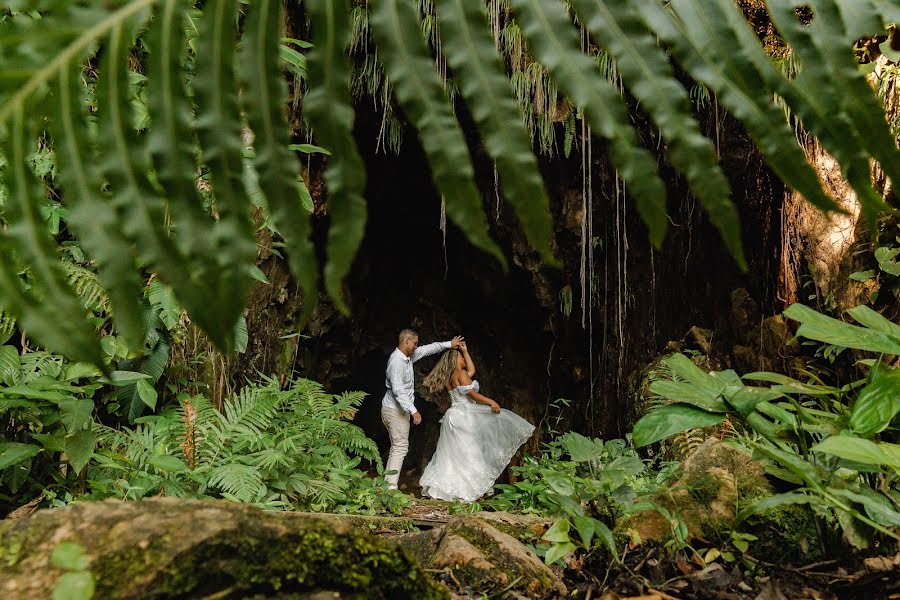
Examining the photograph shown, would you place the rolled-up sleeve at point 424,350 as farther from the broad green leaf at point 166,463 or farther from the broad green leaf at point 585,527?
the broad green leaf at point 585,527

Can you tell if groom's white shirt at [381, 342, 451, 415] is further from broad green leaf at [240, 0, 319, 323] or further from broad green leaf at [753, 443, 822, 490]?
broad green leaf at [240, 0, 319, 323]

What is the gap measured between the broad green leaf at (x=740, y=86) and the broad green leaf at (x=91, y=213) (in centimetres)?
46

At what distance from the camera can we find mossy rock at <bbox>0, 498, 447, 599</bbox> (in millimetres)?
829

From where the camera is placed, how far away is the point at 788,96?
0.54 m

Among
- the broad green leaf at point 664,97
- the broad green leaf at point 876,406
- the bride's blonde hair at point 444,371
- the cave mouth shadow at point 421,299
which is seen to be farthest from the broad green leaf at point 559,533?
the cave mouth shadow at point 421,299

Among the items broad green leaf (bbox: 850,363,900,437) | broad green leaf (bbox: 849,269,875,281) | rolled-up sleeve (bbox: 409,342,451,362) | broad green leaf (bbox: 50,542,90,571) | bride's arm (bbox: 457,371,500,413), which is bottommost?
bride's arm (bbox: 457,371,500,413)

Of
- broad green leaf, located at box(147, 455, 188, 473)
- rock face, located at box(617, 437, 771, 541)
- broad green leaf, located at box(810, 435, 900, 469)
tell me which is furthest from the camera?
broad green leaf, located at box(147, 455, 188, 473)

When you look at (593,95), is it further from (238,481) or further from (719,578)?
(238,481)

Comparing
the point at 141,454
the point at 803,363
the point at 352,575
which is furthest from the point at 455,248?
Answer: the point at 352,575

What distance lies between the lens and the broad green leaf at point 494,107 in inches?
19.4

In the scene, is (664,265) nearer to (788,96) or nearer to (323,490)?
(323,490)

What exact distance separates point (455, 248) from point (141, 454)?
6.25 metres

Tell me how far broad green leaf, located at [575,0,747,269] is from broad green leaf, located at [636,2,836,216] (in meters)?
0.02

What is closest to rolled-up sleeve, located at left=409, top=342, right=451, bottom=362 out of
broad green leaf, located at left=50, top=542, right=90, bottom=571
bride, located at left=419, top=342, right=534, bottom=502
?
bride, located at left=419, top=342, right=534, bottom=502
